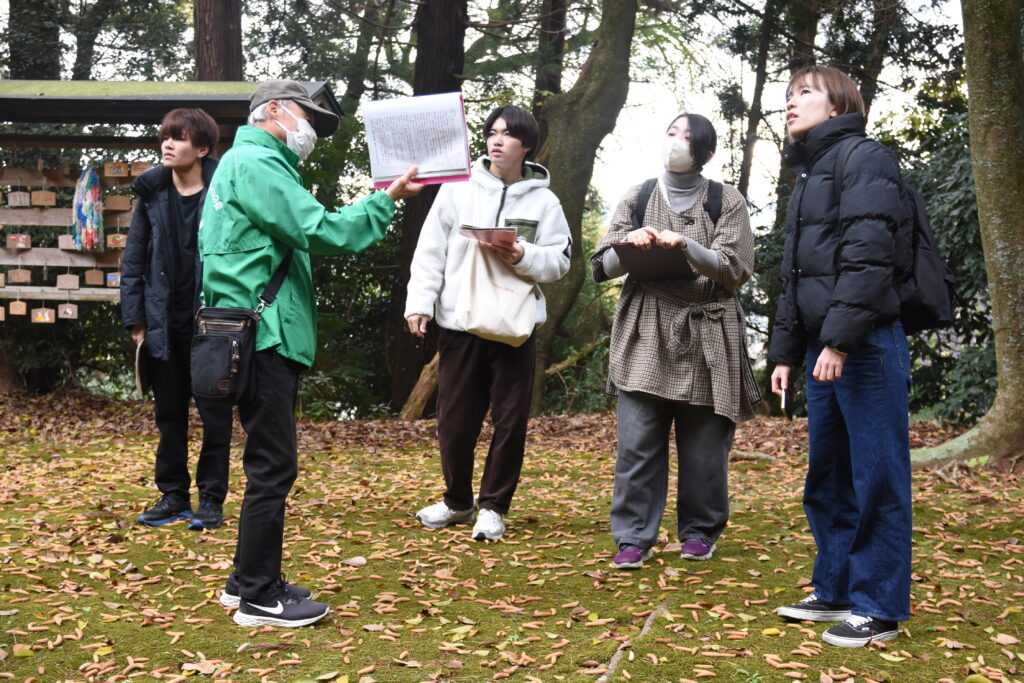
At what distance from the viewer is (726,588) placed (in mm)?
4207

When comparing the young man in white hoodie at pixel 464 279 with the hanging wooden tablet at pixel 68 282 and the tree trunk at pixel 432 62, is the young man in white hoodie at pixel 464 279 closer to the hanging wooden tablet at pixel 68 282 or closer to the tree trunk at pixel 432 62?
the hanging wooden tablet at pixel 68 282

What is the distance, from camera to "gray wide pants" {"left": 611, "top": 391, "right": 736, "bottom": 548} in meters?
4.44

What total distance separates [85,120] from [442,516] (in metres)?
4.97

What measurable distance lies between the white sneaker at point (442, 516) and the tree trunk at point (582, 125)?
196 inches

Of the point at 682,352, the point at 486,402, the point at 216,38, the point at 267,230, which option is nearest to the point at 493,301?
the point at 486,402

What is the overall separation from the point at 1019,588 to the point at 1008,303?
2.84m

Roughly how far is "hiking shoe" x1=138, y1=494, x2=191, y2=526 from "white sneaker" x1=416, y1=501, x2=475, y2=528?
50.2 inches

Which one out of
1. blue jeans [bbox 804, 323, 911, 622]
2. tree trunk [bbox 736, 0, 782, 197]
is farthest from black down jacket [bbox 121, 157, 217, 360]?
tree trunk [bbox 736, 0, 782, 197]

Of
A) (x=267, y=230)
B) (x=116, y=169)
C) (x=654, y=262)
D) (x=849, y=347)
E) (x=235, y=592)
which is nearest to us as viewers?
(x=849, y=347)

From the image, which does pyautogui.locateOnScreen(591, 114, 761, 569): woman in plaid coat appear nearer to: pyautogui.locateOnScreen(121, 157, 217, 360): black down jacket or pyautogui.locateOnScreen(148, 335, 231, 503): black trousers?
pyautogui.locateOnScreen(148, 335, 231, 503): black trousers

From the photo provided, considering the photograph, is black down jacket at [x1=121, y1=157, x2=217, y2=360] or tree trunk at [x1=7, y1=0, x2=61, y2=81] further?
tree trunk at [x1=7, y1=0, x2=61, y2=81]

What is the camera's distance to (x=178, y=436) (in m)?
5.22

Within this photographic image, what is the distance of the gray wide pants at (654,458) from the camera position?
4441mm

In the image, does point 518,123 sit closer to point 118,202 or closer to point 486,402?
point 486,402
